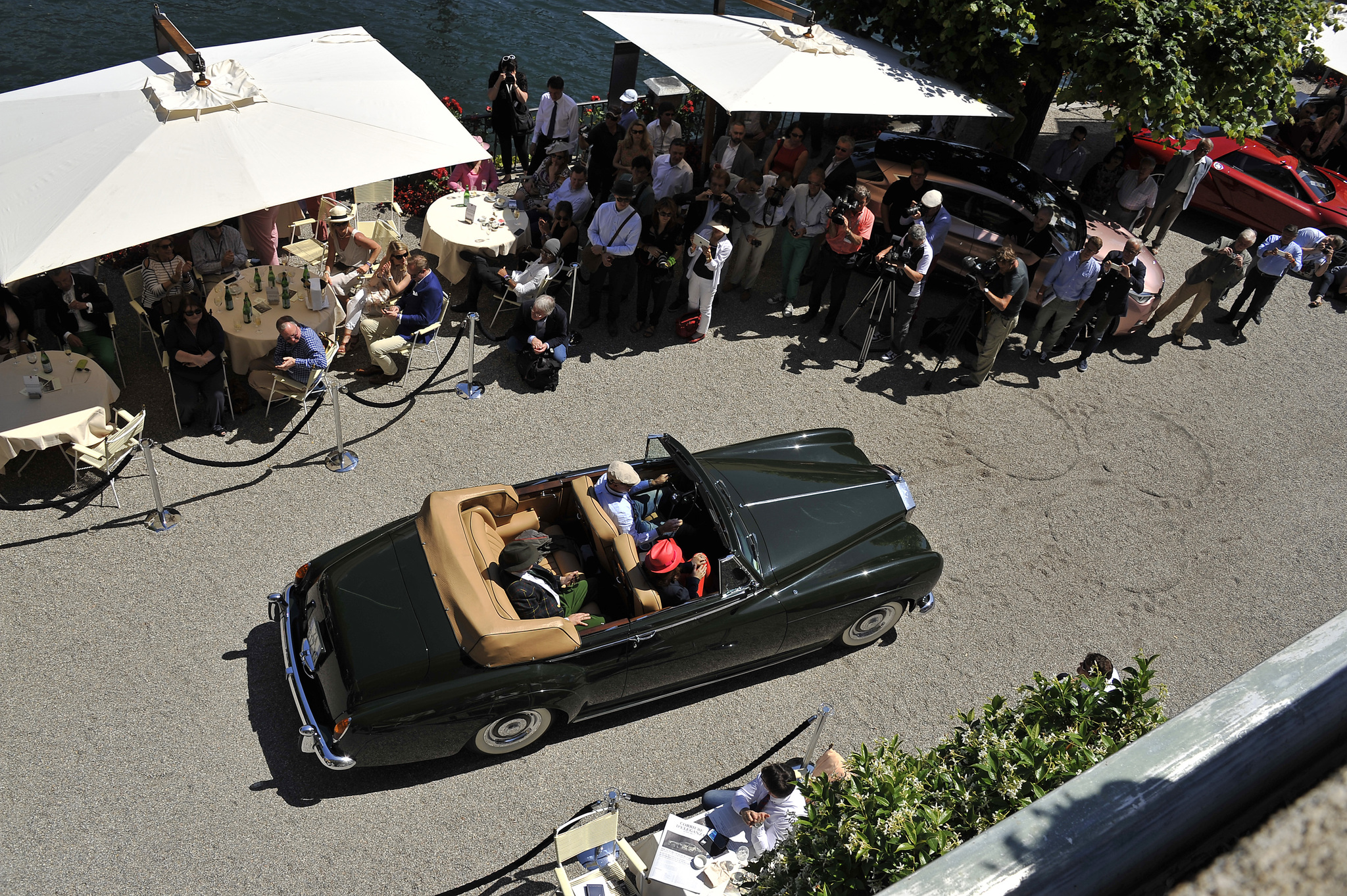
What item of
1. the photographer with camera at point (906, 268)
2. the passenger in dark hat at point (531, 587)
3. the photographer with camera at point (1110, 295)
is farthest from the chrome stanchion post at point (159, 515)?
the photographer with camera at point (1110, 295)

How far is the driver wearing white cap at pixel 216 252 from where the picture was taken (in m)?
9.54

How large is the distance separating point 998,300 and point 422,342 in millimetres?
6437

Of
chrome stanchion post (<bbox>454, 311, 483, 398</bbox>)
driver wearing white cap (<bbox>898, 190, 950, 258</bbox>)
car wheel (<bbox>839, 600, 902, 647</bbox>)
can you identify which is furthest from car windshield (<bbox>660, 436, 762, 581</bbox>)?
driver wearing white cap (<bbox>898, 190, 950, 258</bbox>)

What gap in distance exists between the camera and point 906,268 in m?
10.2

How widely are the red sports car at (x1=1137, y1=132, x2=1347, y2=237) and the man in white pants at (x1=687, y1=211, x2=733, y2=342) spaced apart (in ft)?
28.7

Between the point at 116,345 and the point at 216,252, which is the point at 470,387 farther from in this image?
the point at 116,345

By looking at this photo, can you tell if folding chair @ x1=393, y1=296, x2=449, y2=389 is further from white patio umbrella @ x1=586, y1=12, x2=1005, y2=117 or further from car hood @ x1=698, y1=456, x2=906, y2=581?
white patio umbrella @ x1=586, y1=12, x2=1005, y2=117

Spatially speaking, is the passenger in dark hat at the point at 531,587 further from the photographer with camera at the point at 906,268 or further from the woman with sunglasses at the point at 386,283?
the photographer with camera at the point at 906,268

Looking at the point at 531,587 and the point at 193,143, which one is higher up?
the point at 193,143

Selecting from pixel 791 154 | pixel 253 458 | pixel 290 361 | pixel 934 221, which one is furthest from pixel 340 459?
pixel 934 221

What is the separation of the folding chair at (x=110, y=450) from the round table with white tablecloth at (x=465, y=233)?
3.98 m

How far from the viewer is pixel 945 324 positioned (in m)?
11.2

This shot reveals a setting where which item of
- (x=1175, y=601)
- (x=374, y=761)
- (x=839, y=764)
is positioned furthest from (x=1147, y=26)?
(x=374, y=761)

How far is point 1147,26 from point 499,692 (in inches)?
439
